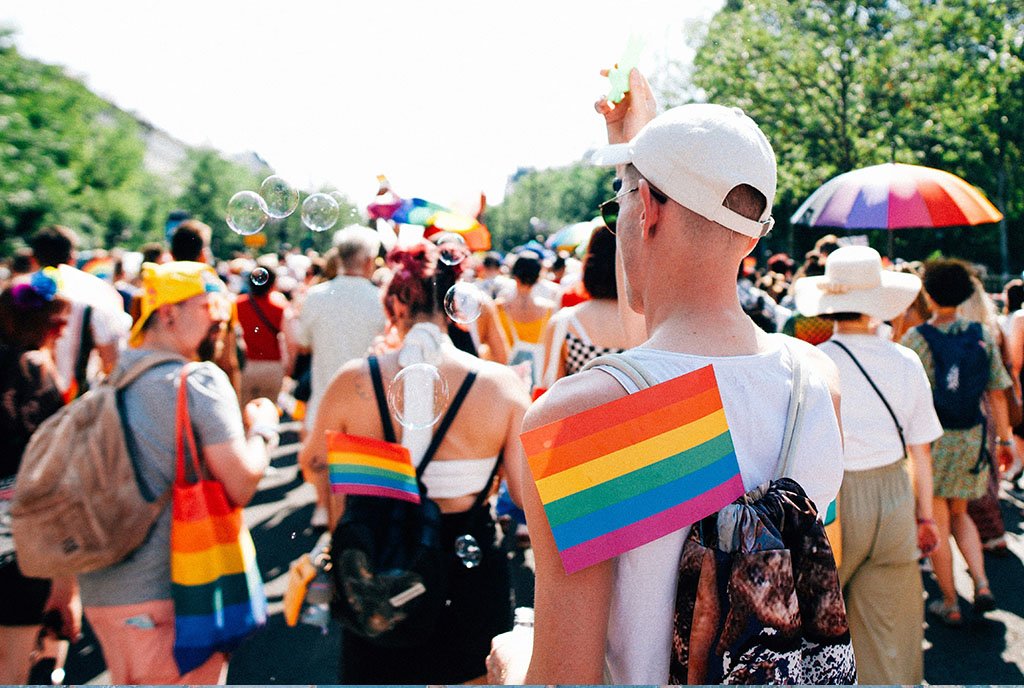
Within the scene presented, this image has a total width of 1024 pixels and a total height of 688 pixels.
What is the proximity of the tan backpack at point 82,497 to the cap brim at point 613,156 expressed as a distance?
1839mm

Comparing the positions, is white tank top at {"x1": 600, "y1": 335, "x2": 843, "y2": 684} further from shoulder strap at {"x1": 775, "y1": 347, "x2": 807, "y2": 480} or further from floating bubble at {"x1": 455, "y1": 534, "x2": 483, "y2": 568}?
floating bubble at {"x1": 455, "y1": 534, "x2": 483, "y2": 568}

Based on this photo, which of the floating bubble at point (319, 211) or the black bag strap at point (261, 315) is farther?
the black bag strap at point (261, 315)

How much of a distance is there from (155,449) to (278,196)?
148 cm

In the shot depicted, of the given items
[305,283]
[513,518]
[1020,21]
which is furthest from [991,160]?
[513,518]

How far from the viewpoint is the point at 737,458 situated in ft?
4.03

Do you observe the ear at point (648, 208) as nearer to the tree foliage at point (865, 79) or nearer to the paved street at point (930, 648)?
the paved street at point (930, 648)

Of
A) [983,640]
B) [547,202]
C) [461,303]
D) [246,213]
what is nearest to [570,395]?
[461,303]

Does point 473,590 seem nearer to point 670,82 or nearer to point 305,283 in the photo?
point 305,283

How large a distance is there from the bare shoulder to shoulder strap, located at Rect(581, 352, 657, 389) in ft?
0.07

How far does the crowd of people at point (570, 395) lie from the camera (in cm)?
126

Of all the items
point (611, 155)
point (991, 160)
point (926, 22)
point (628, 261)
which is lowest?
point (628, 261)

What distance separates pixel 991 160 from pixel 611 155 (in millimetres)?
19495

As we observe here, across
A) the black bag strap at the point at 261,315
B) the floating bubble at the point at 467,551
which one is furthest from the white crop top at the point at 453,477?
the black bag strap at the point at 261,315

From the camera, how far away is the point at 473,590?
263 centimetres
